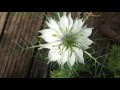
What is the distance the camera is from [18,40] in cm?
132

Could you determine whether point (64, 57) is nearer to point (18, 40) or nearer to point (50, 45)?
point (50, 45)

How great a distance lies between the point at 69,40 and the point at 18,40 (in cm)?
28

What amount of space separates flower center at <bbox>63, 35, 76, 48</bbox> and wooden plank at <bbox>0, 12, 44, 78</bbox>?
8.7 inches

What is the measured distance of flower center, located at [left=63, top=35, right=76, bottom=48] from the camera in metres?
1.11

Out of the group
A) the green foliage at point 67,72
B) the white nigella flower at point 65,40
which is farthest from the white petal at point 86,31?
the green foliage at point 67,72

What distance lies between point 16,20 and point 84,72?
0.32m

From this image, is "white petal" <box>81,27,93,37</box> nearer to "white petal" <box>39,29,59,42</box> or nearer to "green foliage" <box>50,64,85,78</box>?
"white petal" <box>39,29,59,42</box>

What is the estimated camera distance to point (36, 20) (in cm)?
135

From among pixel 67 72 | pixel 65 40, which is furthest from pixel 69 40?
pixel 67 72

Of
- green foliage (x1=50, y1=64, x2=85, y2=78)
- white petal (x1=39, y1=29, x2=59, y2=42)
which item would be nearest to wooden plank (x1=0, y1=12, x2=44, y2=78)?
green foliage (x1=50, y1=64, x2=85, y2=78)
